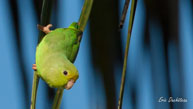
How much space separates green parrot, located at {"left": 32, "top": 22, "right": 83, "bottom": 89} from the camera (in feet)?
2.53

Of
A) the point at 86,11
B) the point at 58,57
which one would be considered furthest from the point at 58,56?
the point at 86,11

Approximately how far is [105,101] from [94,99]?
119 mm

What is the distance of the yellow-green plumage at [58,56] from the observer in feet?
2.54

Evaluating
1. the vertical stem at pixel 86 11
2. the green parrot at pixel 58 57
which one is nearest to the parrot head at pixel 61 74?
the green parrot at pixel 58 57

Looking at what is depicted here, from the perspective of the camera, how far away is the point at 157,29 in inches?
49.3

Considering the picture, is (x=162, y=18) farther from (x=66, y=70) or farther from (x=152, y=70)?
(x=66, y=70)

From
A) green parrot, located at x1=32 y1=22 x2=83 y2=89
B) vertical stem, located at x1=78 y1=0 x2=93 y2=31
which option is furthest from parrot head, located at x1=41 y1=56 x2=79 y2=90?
vertical stem, located at x1=78 y1=0 x2=93 y2=31

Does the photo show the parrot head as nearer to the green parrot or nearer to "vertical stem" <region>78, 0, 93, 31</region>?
the green parrot

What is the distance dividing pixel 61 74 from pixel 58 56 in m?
0.06

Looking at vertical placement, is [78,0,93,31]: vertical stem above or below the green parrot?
above

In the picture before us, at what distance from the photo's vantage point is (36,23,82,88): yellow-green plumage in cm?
77

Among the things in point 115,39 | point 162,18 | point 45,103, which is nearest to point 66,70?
point 45,103

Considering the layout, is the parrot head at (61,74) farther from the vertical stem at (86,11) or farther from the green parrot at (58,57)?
the vertical stem at (86,11)

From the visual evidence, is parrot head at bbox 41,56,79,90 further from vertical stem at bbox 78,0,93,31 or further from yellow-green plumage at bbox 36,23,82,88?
vertical stem at bbox 78,0,93,31
